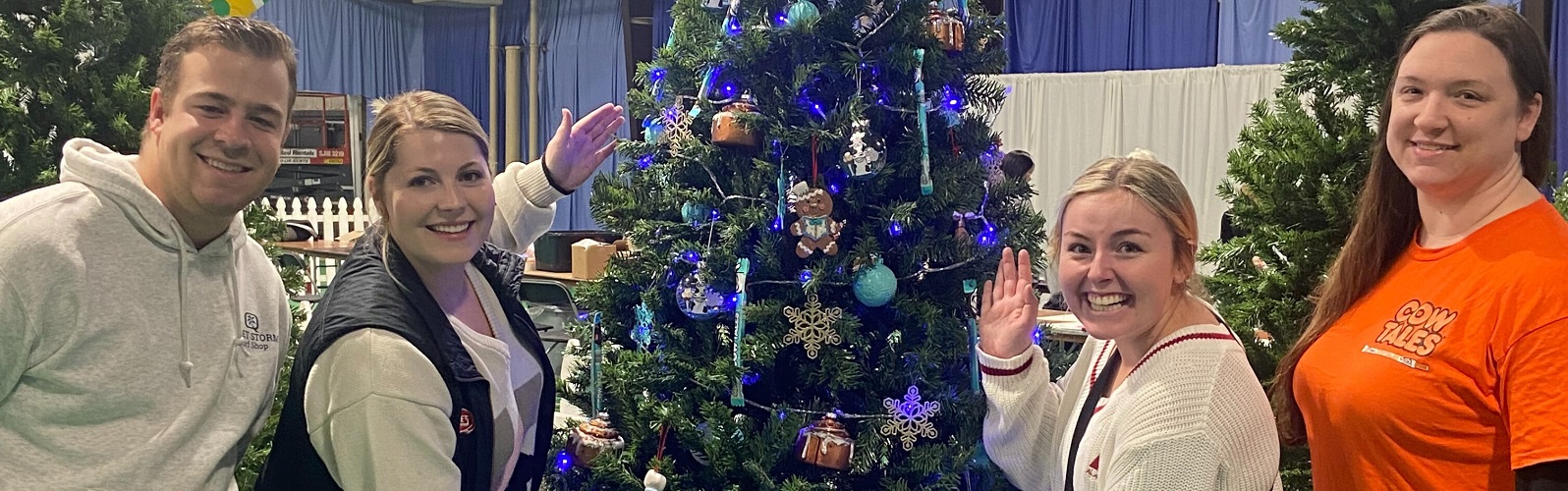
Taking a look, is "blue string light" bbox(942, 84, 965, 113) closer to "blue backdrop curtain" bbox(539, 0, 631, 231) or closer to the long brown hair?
the long brown hair

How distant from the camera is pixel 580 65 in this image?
11.2m

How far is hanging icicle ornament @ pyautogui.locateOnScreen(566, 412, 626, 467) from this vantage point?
272cm

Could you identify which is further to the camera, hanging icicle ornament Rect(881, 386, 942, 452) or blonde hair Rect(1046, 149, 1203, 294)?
hanging icicle ornament Rect(881, 386, 942, 452)

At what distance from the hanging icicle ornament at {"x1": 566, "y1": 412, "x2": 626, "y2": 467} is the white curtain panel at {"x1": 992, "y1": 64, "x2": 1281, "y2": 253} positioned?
4.95 m

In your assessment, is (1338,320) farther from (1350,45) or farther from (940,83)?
(940,83)

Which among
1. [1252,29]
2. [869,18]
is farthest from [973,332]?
[1252,29]

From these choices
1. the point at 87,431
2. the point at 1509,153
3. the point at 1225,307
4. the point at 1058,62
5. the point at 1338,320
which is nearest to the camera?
the point at 87,431

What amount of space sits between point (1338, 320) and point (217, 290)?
1.78 m

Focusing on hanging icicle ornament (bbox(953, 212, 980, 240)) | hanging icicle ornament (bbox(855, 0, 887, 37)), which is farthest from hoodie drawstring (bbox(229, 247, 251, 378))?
hanging icicle ornament (bbox(953, 212, 980, 240))

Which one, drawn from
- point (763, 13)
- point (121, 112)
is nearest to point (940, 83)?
point (763, 13)

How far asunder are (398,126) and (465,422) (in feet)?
1.52

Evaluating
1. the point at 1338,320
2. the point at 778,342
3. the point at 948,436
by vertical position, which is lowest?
the point at 948,436

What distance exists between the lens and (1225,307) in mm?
2508

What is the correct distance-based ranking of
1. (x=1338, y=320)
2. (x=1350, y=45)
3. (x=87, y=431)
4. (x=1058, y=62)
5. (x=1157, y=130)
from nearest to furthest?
(x=87, y=431) → (x=1338, y=320) → (x=1350, y=45) → (x=1157, y=130) → (x=1058, y=62)
